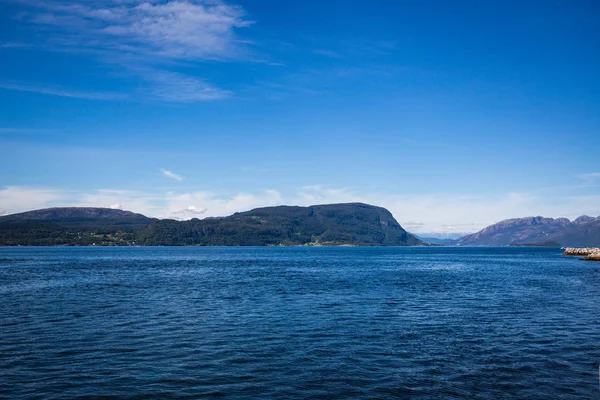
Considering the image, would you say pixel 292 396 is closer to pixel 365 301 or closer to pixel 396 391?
pixel 396 391

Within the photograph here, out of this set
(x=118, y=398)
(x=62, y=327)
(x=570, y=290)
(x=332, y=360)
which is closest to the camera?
(x=118, y=398)

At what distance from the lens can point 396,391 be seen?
20.8 m

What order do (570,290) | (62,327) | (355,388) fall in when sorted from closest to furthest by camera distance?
(355,388) < (62,327) < (570,290)

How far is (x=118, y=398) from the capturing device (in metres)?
19.7

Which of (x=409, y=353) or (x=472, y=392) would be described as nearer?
(x=472, y=392)

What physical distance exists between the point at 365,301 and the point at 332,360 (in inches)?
983

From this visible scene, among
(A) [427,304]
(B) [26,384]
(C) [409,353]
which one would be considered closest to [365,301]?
(A) [427,304]

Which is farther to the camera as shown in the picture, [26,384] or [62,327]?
[62,327]

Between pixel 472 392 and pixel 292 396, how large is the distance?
8147 mm

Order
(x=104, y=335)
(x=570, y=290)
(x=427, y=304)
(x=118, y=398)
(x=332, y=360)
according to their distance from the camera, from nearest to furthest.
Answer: (x=118, y=398), (x=332, y=360), (x=104, y=335), (x=427, y=304), (x=570, y=290)

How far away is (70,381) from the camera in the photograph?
21.8m

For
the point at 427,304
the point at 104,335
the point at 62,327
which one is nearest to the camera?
the point at 104,335

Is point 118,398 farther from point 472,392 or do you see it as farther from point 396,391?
point 472,392

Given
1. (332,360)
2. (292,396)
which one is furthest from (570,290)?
(292,396)
